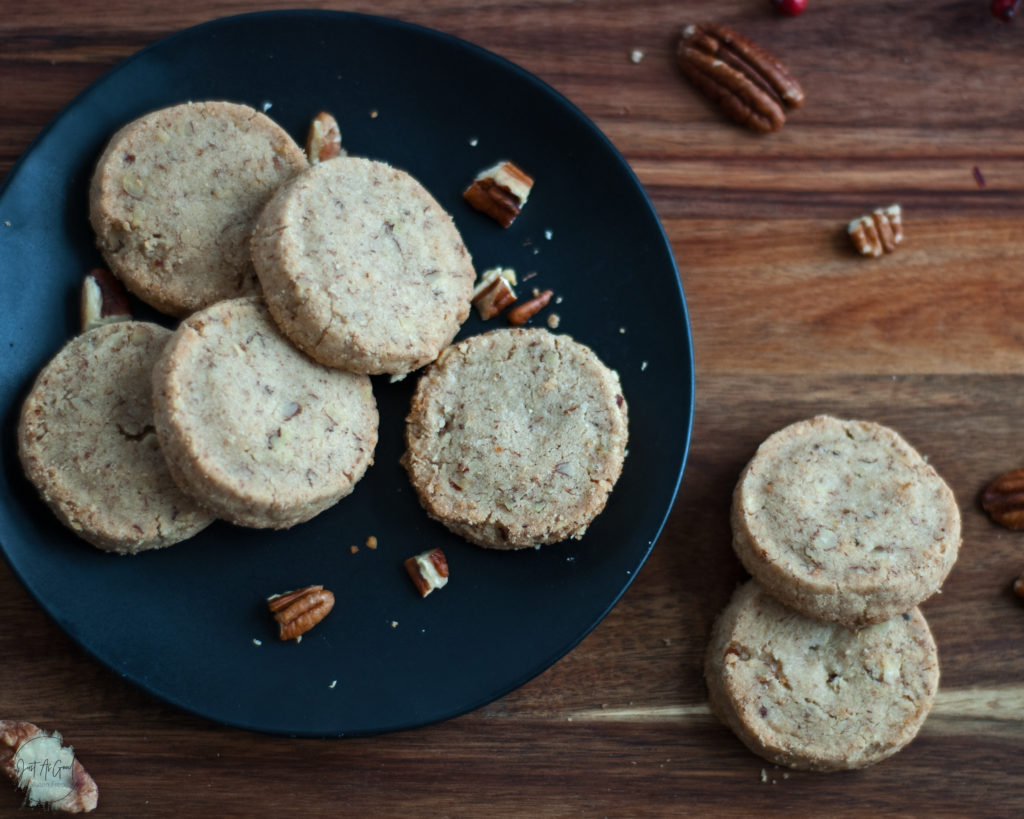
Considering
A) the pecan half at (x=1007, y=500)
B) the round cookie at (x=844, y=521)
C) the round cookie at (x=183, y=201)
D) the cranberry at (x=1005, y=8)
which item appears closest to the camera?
the round cookie at (x=183, y=201)

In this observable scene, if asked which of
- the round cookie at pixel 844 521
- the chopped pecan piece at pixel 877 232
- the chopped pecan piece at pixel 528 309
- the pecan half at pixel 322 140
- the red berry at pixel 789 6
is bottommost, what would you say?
the round cookie at pixel 844 521

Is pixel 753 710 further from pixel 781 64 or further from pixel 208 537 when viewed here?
pixel 781 64

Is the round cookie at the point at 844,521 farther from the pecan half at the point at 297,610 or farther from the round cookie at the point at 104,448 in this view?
the round cookie at the point at 104,448

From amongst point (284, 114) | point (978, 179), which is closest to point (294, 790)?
point (284, 114)

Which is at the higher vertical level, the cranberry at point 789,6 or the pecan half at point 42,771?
the cranberry at point 789,6

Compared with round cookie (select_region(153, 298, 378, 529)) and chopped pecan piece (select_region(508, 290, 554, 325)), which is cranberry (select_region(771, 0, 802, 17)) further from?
round cookie (select_region(153, 298, 378, 529))

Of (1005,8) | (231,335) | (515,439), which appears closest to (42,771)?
(231,335)

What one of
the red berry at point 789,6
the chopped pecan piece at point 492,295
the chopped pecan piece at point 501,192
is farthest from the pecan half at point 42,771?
the red berry at point 789,6
